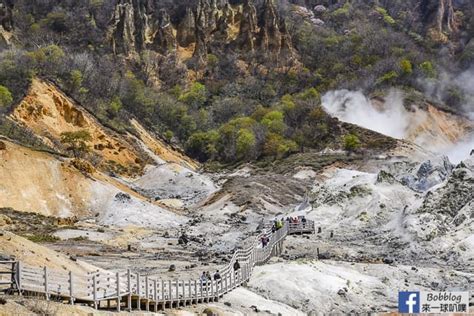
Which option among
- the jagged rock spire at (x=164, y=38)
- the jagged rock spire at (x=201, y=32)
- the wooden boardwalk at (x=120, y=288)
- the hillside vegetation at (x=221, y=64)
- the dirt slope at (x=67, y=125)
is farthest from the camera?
the jagged rock spire at (x=201, y=32)

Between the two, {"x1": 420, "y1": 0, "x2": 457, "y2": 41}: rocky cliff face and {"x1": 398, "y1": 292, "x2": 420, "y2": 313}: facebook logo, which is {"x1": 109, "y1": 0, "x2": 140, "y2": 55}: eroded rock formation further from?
{"x1": 398, "y1": 292, "x2": 420, "y2": 313}: facebook logo

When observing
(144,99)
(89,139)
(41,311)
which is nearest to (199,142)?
(144,99)

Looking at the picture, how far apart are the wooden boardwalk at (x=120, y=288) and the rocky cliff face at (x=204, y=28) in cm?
13159

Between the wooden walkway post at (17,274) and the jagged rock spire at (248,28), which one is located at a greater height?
the jagged rock spire at (248,28)

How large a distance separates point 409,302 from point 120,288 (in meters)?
10.8

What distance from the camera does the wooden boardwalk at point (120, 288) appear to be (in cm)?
2125

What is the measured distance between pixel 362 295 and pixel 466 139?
10175cm

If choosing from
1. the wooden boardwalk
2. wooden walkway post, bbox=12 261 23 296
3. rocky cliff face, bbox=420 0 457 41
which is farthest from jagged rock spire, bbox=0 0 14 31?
wooden walkway post, bbox=12 261 23 296

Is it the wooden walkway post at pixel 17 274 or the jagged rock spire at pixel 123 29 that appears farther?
the jagged rock spire at pixel 123 29

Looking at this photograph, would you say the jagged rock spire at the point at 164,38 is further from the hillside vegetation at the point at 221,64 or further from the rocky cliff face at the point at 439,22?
the rocky cliff face at the point at 439,22

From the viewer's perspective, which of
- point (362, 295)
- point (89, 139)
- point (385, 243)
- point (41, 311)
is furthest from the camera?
point (89, 139)

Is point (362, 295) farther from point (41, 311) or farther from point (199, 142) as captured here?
point (199, 142)

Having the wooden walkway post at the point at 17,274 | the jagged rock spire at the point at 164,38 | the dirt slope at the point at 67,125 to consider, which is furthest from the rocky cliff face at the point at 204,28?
the wooden walkway post at the point at 17,274

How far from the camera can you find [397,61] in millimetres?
149500
